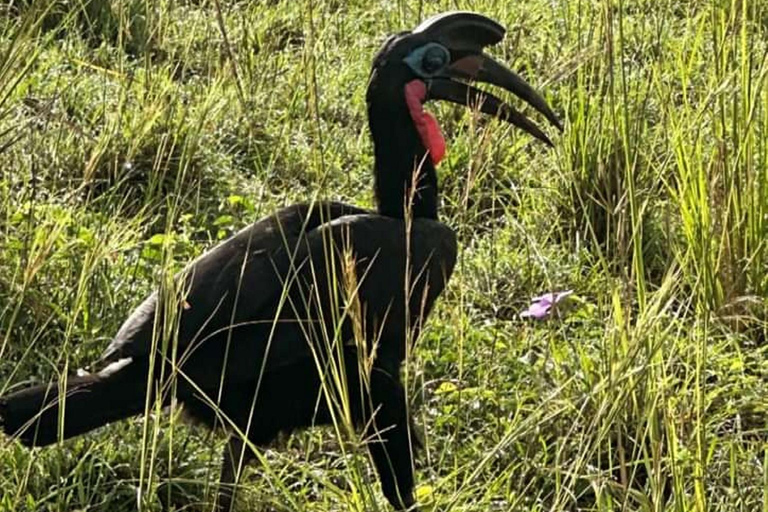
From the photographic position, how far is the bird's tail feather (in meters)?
2.52

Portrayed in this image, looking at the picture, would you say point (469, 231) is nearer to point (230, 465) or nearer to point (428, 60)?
point (428, 60)

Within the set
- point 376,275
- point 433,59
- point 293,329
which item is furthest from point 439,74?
point 293,329

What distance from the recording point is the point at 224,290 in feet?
9.30

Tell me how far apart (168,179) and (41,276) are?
79 centimetres

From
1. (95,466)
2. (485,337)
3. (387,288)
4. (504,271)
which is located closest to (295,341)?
(387,288)

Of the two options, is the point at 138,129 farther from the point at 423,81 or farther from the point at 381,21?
the point at 381,21

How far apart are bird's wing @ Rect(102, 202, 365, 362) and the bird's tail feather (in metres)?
0.05

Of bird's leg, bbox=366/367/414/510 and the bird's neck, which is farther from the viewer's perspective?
the bird's neck

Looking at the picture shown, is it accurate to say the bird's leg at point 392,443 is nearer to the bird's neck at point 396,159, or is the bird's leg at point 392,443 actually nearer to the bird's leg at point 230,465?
the bird's leg at point 230,465

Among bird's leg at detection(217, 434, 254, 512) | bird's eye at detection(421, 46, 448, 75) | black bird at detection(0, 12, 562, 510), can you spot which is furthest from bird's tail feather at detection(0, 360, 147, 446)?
bird's eye at detection(421, 46, 448, 75)

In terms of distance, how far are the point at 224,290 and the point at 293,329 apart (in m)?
0.14

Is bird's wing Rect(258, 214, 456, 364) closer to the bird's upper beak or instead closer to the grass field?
the grass field

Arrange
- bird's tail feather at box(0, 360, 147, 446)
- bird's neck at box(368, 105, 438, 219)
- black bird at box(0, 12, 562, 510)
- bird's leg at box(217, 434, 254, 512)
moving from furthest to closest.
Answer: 1. bird's neck at box(368, 105, 438, 219)
2. bird's leg at box(217, 434, 254, 512)
3. black bird at box(0, 12, 562, 510)
4. bird's tail feather at box(0, 360, 147, 446)

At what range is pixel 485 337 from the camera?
3.33 metres
